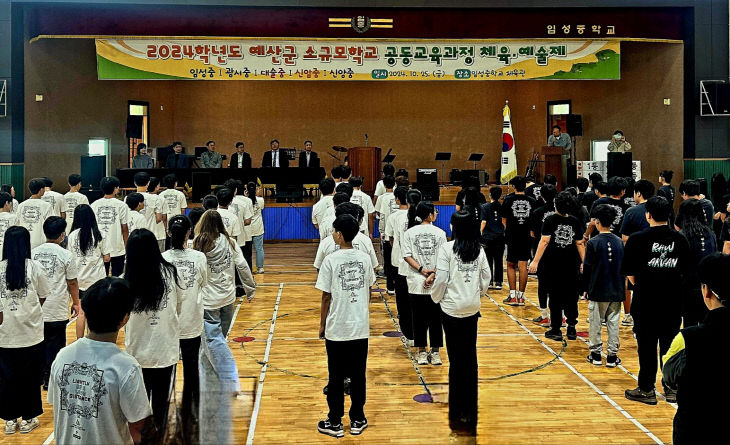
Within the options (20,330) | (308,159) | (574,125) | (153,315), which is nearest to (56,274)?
(20,330)

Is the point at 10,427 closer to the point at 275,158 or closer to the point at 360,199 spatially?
the point at 360,199

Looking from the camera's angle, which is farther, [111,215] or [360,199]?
[360,199]

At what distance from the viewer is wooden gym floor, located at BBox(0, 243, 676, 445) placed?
16.9 ft

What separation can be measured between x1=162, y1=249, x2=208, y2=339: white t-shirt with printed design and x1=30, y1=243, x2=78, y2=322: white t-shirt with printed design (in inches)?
46.4

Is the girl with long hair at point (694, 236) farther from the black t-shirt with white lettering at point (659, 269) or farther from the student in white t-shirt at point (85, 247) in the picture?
the student in white t-shirt at point (85, 247)

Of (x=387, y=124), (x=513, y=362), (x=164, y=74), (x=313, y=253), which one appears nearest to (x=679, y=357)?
(x=513, y=362)

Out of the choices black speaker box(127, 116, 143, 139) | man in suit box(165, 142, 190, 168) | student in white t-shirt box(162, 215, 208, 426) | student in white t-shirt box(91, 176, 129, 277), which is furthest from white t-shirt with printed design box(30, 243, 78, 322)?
black speaker box(127, 116, 143, 139)

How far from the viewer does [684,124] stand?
1574cm

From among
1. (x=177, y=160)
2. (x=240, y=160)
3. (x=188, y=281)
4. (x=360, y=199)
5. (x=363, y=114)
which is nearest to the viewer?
(x=188, y=281)

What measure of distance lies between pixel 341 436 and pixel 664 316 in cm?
269

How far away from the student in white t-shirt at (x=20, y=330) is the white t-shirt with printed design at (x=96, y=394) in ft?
7.91

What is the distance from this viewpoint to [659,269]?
17.9 feet

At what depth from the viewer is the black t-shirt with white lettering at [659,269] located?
5430 mm

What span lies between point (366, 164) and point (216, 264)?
9289 mm
